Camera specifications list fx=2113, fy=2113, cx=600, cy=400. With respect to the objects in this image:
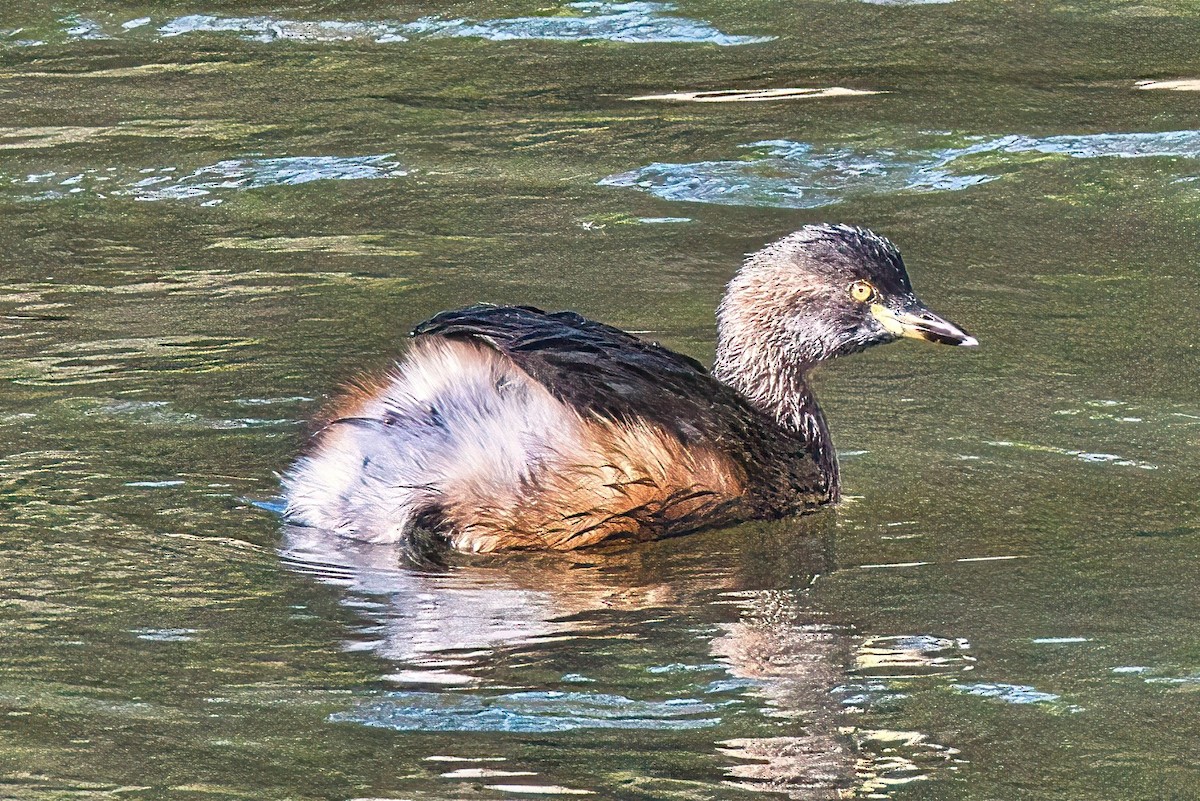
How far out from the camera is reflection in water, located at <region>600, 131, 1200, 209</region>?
29.1ft

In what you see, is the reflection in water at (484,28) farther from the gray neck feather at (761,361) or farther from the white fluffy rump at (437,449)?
the white fluffy rump at (437,449)

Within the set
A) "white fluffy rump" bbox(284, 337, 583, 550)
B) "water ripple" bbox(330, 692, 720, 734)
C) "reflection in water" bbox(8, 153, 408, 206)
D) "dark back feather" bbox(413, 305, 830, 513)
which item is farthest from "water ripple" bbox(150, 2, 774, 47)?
"water ripple" bbox(330, 692, 720, 734)

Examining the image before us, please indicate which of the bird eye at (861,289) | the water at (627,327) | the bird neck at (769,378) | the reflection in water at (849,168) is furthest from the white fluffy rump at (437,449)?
the reflection in water at (849,168)

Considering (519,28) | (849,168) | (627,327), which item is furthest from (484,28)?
(627,327)

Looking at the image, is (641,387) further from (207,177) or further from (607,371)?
(207,177)

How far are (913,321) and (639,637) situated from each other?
80.8 inches

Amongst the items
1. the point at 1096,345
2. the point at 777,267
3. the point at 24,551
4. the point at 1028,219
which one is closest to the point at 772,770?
the point at 24,551

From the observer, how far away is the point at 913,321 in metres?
6.53

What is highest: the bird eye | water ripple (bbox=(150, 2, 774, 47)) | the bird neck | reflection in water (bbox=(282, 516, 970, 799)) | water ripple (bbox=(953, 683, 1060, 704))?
water ripple (bbox=(150, 2, 774, 47))

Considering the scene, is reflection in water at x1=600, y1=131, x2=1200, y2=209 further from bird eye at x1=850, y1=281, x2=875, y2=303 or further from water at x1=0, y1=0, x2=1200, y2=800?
bird eye at x1=850, y1=281, x2=875, y2=303

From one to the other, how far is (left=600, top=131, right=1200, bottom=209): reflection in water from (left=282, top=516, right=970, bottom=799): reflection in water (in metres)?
3.20

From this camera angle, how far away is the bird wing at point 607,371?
18.3 ft

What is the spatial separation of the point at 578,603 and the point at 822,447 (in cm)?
137

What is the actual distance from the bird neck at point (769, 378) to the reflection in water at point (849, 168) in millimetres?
2233
